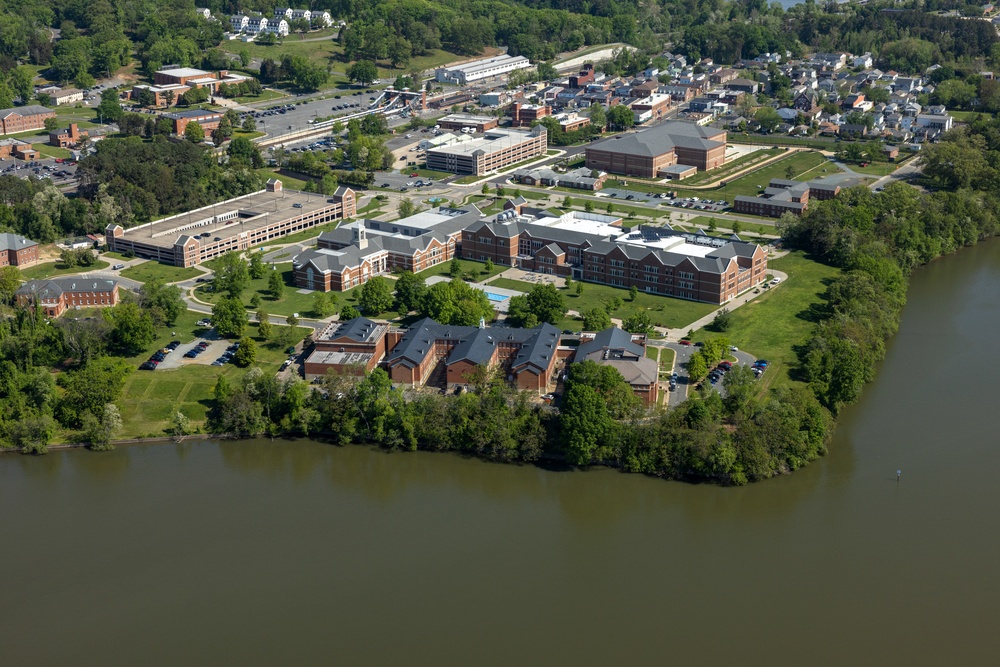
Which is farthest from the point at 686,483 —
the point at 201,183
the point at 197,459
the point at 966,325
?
the point at 201,183

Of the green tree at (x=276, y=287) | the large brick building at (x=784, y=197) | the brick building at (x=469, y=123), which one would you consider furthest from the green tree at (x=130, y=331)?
the brick building at (x=469, y=123)

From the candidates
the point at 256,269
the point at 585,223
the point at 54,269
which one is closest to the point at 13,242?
the point at 54,269

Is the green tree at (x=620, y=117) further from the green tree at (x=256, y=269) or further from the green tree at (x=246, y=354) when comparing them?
the green tree at (x=246, y=354)

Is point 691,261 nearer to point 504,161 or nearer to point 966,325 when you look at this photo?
point 966,325

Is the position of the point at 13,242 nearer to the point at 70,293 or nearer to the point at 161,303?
the point at 70,293

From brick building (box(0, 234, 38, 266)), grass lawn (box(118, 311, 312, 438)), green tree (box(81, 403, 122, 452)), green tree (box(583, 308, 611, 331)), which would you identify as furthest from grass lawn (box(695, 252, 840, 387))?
brick building (box(0, 234, 38, 266))

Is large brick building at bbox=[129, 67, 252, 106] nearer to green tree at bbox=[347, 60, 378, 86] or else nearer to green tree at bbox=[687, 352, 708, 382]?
green tree at bbox=[347, 60, 378, 86]
